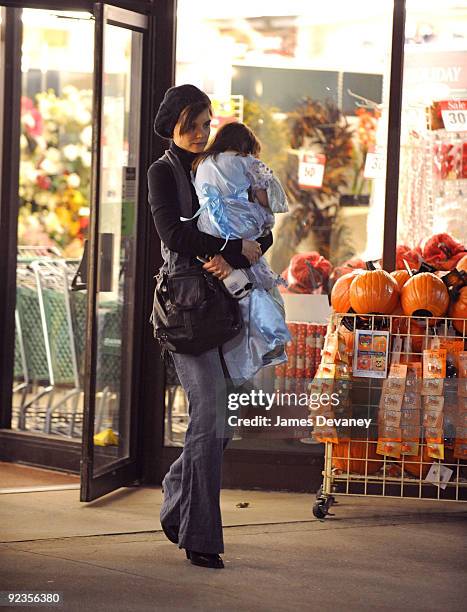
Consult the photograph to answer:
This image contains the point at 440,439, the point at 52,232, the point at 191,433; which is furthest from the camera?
the point at 52,232

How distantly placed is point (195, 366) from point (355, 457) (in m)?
1.28

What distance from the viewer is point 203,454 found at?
447 centimetres

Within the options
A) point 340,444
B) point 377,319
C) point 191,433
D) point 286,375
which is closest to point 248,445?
point 286,375

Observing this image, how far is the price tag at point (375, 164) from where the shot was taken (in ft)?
20.4

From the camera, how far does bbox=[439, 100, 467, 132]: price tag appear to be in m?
6.12

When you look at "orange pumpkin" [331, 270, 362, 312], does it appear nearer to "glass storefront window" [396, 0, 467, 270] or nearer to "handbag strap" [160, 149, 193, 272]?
"glass storefront window" [396, 0, 467, 270]

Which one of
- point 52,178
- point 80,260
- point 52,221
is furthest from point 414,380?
point 52,178

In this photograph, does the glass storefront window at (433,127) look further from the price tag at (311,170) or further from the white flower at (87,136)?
the white flower at (87,136)

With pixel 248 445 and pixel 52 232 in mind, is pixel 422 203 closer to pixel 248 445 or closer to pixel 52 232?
pixel 248 445

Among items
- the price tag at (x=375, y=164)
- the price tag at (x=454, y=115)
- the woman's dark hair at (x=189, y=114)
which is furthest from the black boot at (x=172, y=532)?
Answer: the price tag at (x=454, y=115)

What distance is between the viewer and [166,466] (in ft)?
20.4

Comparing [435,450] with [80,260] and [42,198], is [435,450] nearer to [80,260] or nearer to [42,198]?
[80,260]

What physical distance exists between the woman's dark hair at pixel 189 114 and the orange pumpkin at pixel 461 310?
148 centimetres

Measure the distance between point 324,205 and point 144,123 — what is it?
1.02 metres
